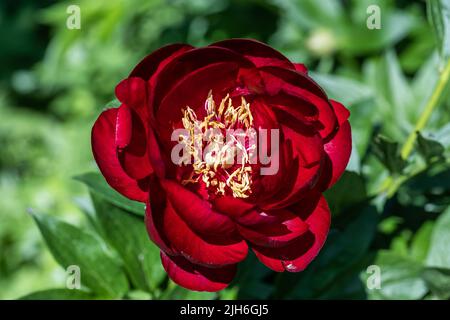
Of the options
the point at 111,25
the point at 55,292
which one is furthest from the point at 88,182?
the point at 111,25

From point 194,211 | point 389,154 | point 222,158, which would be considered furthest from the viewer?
point 389,154

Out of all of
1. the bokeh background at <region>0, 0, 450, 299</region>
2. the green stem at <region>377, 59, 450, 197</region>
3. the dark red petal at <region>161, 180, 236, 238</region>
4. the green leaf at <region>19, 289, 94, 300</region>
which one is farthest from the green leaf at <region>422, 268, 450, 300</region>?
the green leaf at <region>19, 289, 94, 300</region>

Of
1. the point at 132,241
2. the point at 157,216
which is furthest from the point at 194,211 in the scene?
the point at 132,241

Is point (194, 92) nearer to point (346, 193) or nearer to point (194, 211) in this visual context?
point (194, 211)

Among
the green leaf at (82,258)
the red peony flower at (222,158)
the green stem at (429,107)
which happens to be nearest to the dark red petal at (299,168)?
the red peony flower at (222,158)

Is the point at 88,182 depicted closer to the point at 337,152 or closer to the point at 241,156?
the point at 241,156

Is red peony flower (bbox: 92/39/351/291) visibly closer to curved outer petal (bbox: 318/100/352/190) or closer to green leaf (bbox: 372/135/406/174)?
curved outer petal (bbox: 318/100/352/190)
